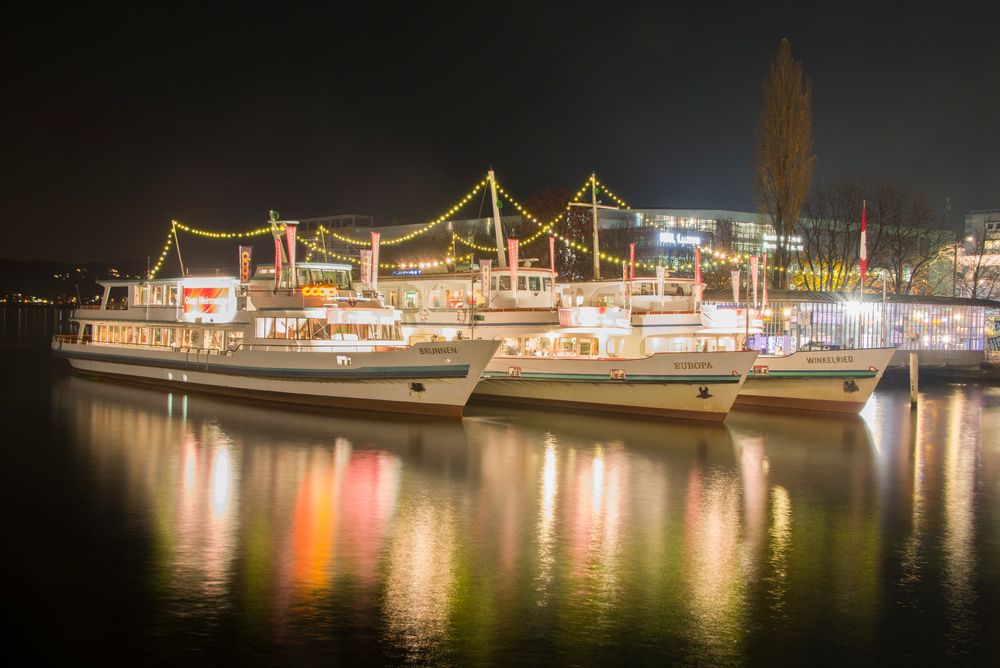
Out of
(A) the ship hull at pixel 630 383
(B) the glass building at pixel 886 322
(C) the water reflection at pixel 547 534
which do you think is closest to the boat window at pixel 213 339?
(C) the water reflection at pixel 547 534

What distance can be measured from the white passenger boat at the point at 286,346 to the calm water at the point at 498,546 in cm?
288

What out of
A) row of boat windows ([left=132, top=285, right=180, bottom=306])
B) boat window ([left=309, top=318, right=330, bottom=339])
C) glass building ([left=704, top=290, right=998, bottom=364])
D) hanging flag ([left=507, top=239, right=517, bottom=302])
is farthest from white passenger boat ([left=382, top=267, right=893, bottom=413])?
glass building ([left=704, top=290, right=998, bottom=364])

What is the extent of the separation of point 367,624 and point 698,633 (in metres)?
4.08

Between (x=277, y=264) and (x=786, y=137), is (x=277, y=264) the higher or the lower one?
the lower one

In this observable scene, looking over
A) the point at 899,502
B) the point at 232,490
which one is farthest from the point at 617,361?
the point at 232,490

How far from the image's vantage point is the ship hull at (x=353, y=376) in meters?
30.3

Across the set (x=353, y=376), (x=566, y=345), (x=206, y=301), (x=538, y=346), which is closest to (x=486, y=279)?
(x=538, y=346)

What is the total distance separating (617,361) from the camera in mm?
33062

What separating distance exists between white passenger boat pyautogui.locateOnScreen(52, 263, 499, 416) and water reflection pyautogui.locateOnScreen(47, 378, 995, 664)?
2.13 metres

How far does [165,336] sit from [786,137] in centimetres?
3427

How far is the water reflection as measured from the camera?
11.7 meters

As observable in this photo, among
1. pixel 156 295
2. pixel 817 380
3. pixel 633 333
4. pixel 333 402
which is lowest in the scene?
pixel 333 402

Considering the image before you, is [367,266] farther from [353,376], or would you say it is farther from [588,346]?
[588,346]

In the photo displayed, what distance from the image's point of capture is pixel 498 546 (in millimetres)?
15461
